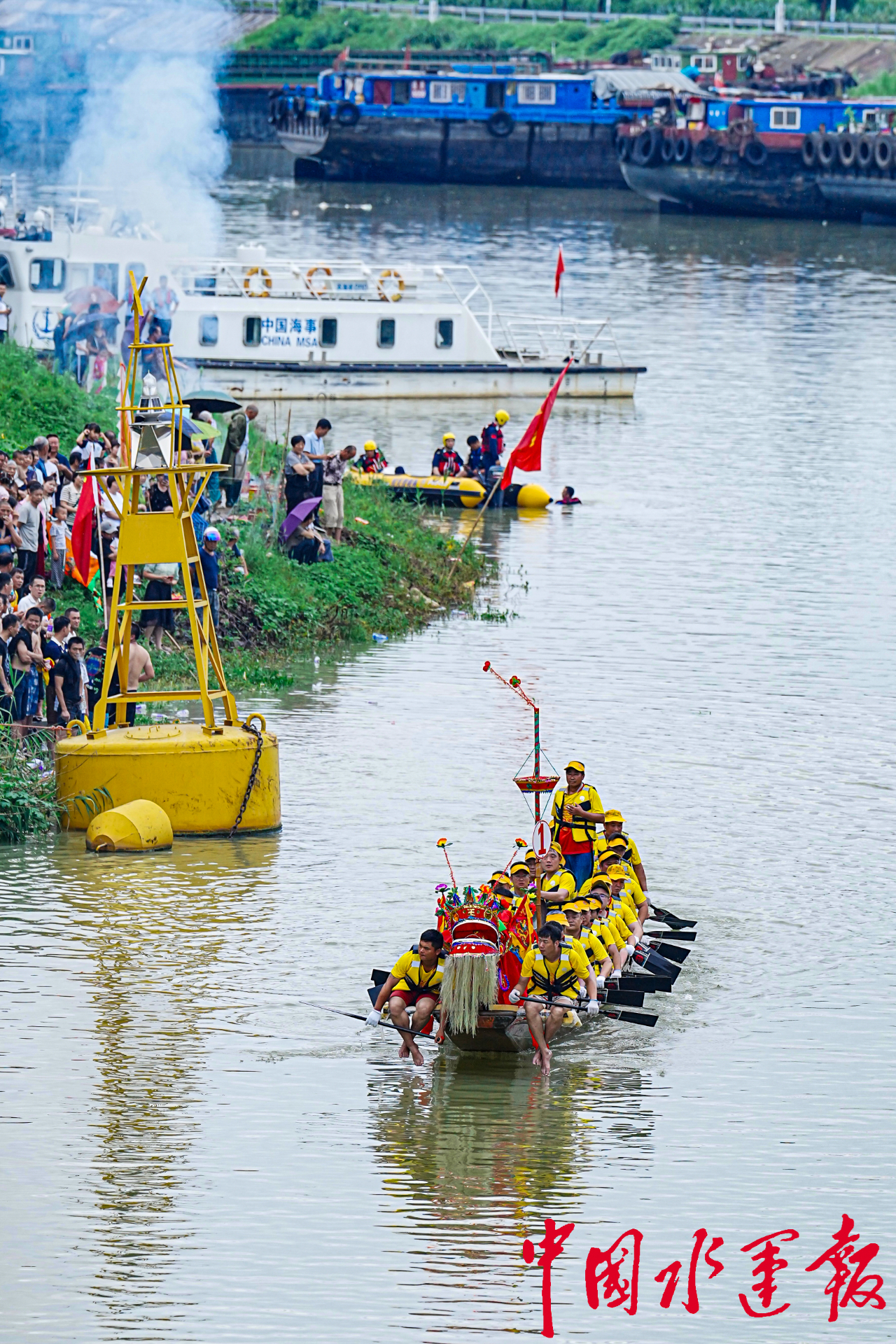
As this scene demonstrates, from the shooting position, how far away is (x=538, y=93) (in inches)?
3871

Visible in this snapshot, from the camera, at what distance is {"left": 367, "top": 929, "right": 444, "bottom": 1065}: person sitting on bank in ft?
51.9

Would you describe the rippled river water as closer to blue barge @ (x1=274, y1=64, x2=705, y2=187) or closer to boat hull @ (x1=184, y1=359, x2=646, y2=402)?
boat hull @ (x1=184, y1=359, x2=646, y2=402)

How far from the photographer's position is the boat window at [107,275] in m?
42.5

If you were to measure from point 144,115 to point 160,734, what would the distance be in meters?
39.8

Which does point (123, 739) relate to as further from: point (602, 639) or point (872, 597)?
point (872, 597)

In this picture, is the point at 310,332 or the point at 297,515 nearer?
the point at 297,515

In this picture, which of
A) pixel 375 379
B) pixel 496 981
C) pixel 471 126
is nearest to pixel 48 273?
pixel 375 379

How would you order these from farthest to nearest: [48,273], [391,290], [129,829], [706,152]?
[706,152]
[391,290]
[48,273]
[129,829]

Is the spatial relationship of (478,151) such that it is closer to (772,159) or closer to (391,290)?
(772,159)

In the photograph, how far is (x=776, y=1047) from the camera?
54.4ft

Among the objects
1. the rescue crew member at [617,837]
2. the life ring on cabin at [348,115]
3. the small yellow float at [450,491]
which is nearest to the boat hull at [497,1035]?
the rescue crew member at [617,837]

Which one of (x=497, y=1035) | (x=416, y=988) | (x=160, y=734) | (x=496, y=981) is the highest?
(x=160, y=734)

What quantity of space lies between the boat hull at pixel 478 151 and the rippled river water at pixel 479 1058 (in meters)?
67.4

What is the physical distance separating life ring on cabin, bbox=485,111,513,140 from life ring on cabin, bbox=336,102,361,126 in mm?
5747
